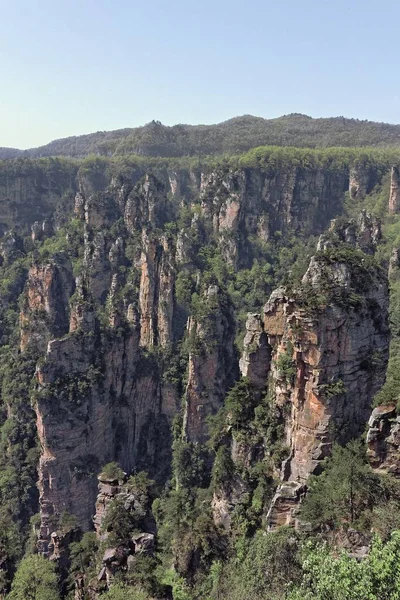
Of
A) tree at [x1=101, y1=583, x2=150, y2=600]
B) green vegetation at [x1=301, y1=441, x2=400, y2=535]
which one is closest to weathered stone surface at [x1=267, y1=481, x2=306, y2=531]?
green vegetation at [x1=301, y1=441, x2=400, y2=535]

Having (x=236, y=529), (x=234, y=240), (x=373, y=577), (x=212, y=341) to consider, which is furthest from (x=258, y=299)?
(x=373, y=577)

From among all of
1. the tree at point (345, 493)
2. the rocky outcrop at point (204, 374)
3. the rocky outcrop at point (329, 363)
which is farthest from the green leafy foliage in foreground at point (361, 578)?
the rocky outcrop at point (204, 374)

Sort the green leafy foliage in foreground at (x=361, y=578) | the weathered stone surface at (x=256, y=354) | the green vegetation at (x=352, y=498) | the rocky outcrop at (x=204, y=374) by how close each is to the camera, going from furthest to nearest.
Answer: the rocky outcrop at (x=204, y=374)
the weathered stone surface at (x=256, y=354)
the green vegetation at (x=352, y=498)
the green leafy foliage in foreground at (x=361, y=578)

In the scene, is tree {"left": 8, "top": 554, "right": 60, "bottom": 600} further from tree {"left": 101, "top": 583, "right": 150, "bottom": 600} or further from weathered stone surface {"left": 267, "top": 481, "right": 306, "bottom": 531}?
weathered stone surface {"left": 267, "top": 481, "right": 306, "bottom": 531}

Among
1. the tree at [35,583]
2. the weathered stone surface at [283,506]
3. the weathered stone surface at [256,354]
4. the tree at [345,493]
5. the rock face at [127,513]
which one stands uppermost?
the weathered stone surface at [256,354]

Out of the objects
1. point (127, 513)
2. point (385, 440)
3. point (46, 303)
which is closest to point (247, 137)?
point (46, 303)

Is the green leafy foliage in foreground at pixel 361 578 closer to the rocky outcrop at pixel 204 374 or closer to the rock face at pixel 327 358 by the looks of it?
the rock face at pixel 327 358
